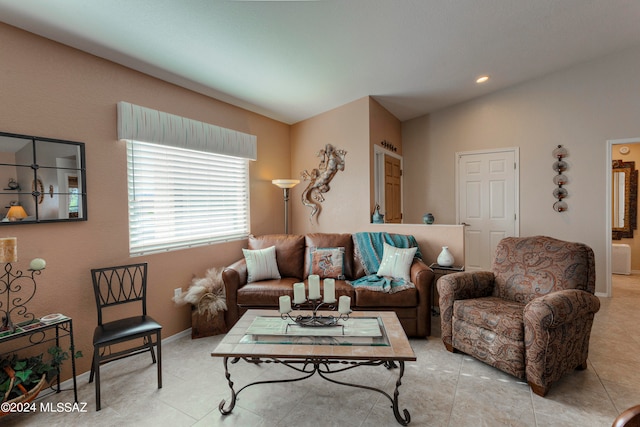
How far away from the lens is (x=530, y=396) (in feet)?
6.57

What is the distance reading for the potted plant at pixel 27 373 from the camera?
1.81 meters

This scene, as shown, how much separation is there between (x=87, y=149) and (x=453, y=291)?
3107 millimetres

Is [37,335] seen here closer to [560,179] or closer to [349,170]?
[349,170]

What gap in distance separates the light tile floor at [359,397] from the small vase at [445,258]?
1.02 meters

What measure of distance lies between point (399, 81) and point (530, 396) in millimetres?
3215

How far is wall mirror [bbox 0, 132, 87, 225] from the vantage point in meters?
1.98

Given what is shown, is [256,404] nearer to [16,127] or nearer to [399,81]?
[16,127]

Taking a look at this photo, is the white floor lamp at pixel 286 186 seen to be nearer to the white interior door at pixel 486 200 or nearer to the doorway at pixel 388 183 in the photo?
the doorway at pixel 388 183

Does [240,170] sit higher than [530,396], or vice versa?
[240,170]

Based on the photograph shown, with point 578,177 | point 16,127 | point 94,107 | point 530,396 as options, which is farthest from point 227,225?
point 578,177

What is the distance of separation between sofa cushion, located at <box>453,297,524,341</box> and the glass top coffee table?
2.27 feet

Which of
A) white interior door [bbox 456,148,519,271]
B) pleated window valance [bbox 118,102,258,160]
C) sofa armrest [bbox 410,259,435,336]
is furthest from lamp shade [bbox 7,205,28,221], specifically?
white interior door [bbox 456,148,519,271]

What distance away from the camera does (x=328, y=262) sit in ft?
11.1

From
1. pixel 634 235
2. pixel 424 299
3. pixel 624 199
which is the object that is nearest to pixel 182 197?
pixel 424 299
